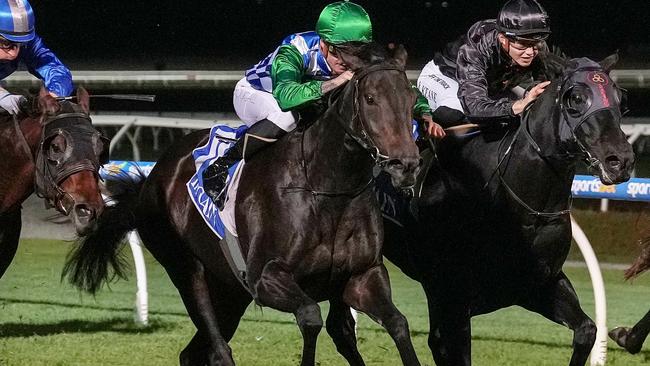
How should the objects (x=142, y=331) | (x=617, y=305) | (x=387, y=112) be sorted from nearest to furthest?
(x=387, y=112) < (x=142, y=331) < (x=617, y=305)

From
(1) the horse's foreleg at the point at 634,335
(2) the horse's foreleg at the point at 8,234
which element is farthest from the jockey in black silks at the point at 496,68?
(2) the horse's foreleg at the point at 8,234

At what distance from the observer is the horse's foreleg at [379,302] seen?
4379 millimetres

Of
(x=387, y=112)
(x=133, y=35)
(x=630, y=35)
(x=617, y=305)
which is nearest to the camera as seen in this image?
(x=387, y=112)

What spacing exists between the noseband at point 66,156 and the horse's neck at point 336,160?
0.82m

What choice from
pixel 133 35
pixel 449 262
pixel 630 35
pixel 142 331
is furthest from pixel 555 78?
pixel 133 35

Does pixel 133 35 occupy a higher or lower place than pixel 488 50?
lower

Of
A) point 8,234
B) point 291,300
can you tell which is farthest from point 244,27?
point 291,300

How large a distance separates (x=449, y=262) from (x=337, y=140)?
3.05ft

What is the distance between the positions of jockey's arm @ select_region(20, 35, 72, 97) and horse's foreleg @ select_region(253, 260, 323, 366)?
1.24 metres

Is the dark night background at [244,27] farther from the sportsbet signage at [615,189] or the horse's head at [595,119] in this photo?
the horse's head at [595,119]

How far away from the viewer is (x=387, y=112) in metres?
4.28

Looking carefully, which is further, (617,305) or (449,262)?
(617,305)

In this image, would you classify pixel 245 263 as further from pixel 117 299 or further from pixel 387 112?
pixel 117 299

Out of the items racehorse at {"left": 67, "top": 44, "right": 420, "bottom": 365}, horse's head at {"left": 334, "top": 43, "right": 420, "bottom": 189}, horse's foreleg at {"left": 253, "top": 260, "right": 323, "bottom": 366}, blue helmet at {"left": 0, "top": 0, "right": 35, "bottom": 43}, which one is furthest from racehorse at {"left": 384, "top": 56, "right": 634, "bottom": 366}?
blue helmet at {"left": 0, "top": 0, "right": 35, "bottom": 43}
